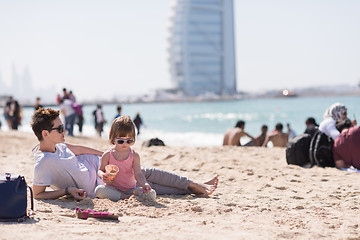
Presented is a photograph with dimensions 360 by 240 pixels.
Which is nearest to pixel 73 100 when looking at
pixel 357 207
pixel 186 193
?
pixel 186 193

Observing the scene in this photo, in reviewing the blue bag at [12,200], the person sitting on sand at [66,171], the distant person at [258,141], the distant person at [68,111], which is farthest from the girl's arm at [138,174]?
the distant person at [68,111]

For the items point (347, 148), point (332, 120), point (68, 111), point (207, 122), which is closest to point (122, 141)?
point (347, 148)

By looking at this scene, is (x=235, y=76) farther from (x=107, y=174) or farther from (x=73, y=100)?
(x=107, y=174)

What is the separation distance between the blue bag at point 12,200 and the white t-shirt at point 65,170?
645 mm

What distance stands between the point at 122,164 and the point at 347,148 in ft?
10.7

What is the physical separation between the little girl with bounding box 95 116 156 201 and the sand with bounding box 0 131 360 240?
0.11 meters

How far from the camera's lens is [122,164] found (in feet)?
12.7

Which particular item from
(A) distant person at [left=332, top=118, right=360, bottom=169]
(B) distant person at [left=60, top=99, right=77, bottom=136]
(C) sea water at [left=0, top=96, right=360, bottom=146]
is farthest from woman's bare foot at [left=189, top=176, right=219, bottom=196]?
(B) distant person at [left=60, top=99, right=77, bottom=136]

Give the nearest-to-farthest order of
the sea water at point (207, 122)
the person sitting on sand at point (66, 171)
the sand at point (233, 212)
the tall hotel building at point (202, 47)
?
1. the sand at point (233, 212)
2. the person sitting on sand at point (66, 171)
3. the sea water at point (207, 122)
4. the tall hotel building at point (202, 47)

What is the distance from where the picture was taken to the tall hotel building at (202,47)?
111 meters

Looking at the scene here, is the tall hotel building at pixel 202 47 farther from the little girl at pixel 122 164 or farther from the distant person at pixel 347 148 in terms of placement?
the little girl at pixel 122 164

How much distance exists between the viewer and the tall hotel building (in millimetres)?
110750

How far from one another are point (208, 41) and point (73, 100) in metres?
104

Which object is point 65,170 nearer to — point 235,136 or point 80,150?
point 80,150
